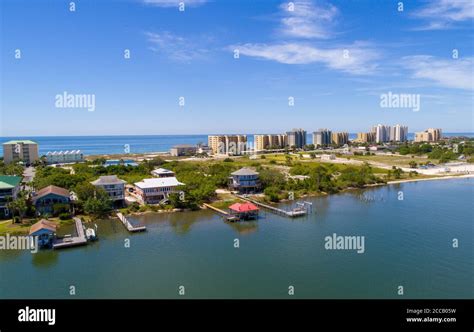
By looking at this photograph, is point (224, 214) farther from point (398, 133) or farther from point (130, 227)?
point (398, 133)

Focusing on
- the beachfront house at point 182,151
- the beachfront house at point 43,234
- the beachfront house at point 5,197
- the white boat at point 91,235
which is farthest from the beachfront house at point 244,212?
the beachfront house at point 182,151

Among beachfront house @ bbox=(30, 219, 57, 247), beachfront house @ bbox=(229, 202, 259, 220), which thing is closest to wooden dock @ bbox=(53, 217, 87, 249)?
beachfront house @ bbox=(30, 219, 57, 247)

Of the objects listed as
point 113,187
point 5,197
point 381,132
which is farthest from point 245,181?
point 381,132

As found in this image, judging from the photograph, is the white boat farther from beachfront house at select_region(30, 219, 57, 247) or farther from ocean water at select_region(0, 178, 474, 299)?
beachfront house at select_region(30, 219, 57, 247)

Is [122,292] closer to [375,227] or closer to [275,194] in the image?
[375,227]

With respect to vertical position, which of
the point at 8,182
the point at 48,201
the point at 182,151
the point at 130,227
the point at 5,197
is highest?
the point at 182,151

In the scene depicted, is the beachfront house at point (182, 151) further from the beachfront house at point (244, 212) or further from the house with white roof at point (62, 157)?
the beachfront house at point (244, 212)
